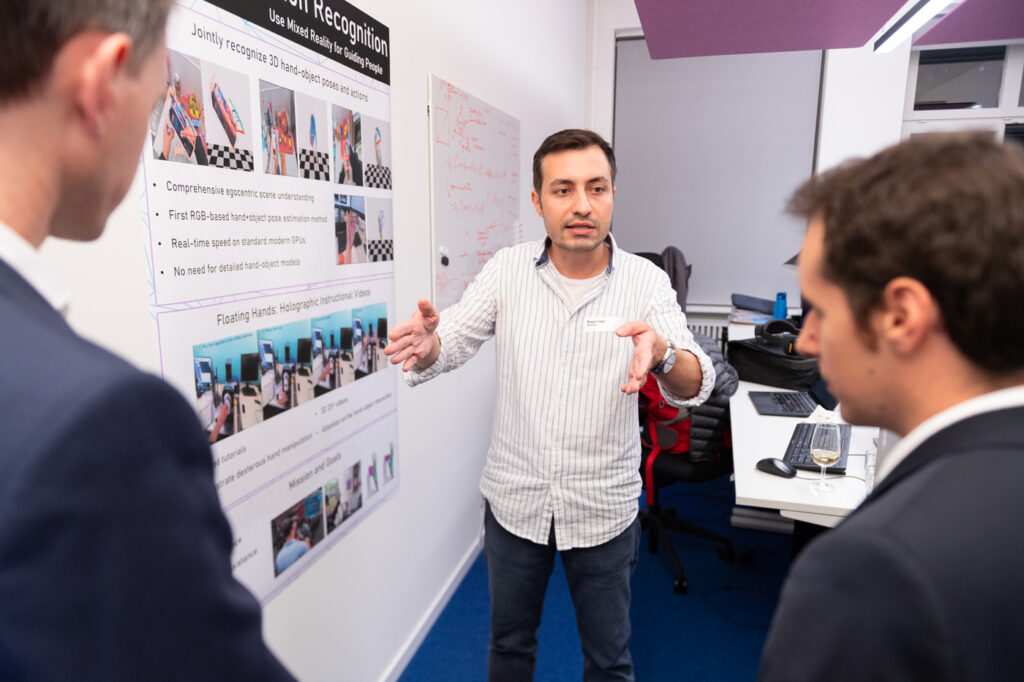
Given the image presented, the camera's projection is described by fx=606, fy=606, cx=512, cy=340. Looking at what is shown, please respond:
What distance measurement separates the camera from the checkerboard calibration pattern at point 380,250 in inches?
69.0

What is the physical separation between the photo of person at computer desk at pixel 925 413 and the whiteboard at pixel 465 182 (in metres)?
1.69

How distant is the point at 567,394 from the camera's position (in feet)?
5.10

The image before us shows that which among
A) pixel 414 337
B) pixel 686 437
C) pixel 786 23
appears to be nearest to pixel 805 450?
pixel 686 437

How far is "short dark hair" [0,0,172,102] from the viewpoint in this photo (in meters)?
0.40

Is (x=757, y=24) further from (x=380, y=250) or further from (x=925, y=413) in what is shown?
(x=925, y=413)

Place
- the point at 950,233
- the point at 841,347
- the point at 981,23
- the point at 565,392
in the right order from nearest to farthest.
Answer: the point at 950,233 < the point at 841,347 < the point at 565,392 < the point at 981,23

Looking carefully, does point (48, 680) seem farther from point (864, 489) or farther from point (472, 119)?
point (472, 119)

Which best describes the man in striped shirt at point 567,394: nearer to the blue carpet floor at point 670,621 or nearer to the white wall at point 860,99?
the blue carpet floor at point 670,621

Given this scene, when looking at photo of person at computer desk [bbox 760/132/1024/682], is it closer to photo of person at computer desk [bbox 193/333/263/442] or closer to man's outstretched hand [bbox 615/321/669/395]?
man's outstretched hand [bbox 615/321/669/395]

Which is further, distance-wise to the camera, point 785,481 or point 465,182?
point 465,182

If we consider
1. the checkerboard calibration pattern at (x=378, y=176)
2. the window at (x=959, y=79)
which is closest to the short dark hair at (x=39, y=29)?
the checkerboard calibration pattern at (x=378, y=176)

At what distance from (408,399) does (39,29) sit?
67.6 inches

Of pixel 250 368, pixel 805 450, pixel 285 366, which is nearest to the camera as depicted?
pixel 250 368

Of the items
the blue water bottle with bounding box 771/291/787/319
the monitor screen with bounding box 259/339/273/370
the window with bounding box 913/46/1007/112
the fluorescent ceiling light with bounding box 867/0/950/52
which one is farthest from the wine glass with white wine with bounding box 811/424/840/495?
the window with bounding box 913/46/1007/112
